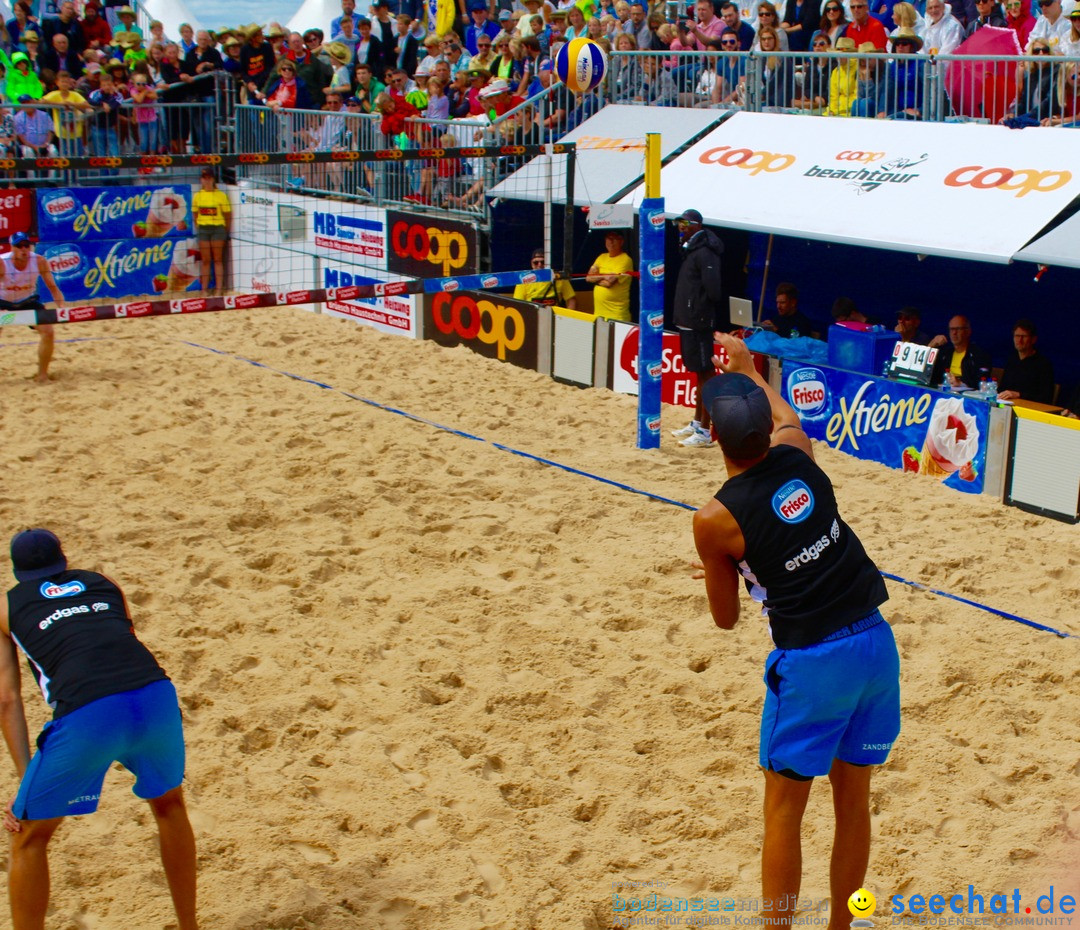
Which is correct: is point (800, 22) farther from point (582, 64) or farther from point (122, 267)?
point (122, 267)

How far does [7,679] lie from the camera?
3541 mm

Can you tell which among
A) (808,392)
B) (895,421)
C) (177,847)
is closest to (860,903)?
(177,847)

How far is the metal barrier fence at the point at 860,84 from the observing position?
31.4 ft

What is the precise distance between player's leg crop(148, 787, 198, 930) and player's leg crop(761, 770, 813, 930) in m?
1.69

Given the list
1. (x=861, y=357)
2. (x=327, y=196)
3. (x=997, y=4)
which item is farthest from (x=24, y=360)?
(x=997, y=4)

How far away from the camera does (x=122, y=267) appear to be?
14273 millimetres

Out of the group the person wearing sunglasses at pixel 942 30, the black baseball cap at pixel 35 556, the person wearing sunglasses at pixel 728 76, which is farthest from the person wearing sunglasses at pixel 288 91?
the black baseball cap at pixel 35 556

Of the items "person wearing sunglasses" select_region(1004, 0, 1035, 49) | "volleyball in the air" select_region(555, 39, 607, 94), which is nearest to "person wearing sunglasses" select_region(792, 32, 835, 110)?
"person wearing sunglasses" select_region(1004, 0, 1035, 49)

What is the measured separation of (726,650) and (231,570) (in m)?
2.77

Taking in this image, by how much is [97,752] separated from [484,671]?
94.1 inches

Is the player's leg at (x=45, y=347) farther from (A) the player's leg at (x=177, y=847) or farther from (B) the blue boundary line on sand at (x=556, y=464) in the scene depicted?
(A) the player's leg at (x=177, y=847)

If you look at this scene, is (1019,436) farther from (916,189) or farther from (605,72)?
(605,72)

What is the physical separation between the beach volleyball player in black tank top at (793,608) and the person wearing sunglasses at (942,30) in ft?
28.9

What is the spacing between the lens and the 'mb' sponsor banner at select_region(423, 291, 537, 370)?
11336 millimetres
